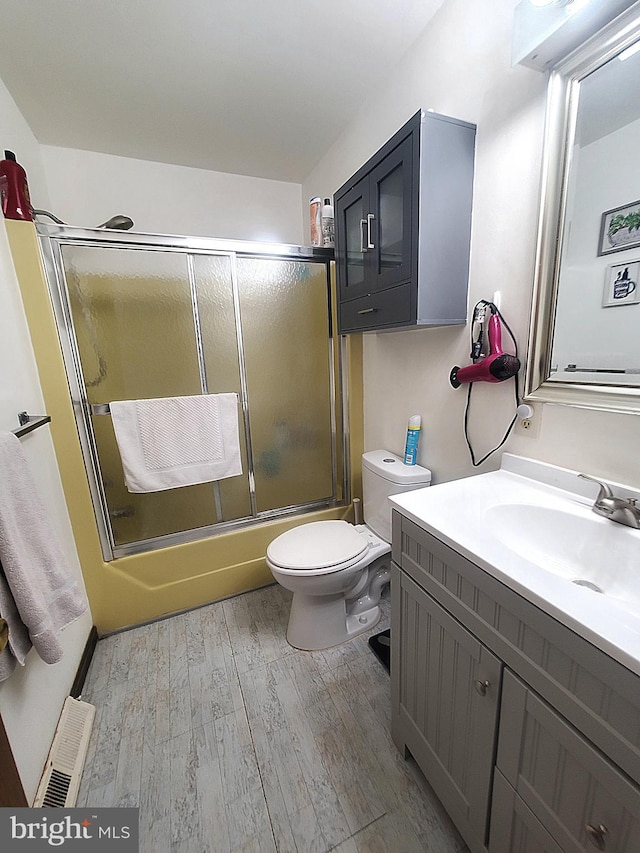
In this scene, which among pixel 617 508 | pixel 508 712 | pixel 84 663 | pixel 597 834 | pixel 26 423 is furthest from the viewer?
pixel 84 663

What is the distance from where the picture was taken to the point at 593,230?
86 cm

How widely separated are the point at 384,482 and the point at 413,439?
23 cm

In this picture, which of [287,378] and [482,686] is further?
[287,378]

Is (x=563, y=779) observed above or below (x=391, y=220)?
below

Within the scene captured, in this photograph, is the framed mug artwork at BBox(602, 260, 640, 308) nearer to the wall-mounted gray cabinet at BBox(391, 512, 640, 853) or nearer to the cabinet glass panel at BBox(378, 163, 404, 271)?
the cabinet glass panel at BBox(378, 163, 404, 271)

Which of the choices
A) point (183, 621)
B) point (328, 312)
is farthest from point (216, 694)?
point (328, 312)

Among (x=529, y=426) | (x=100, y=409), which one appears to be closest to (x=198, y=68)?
(x=100, y=409)

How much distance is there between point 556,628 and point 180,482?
1527 millimetres

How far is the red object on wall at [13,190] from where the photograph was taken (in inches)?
46.2

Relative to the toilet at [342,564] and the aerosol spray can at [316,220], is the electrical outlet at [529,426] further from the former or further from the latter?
the aerosol spray can at [316,220]

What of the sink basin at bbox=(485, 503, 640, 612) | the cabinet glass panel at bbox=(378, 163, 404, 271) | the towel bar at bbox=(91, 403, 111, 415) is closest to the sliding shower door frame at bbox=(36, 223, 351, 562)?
the towel bar at bbox=(91, 403, 111, 415)

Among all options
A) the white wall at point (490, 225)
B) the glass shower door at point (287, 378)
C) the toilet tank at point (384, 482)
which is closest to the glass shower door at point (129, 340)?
the glass shower door at point (287, 378)

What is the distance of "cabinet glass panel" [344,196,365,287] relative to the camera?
136 cm
